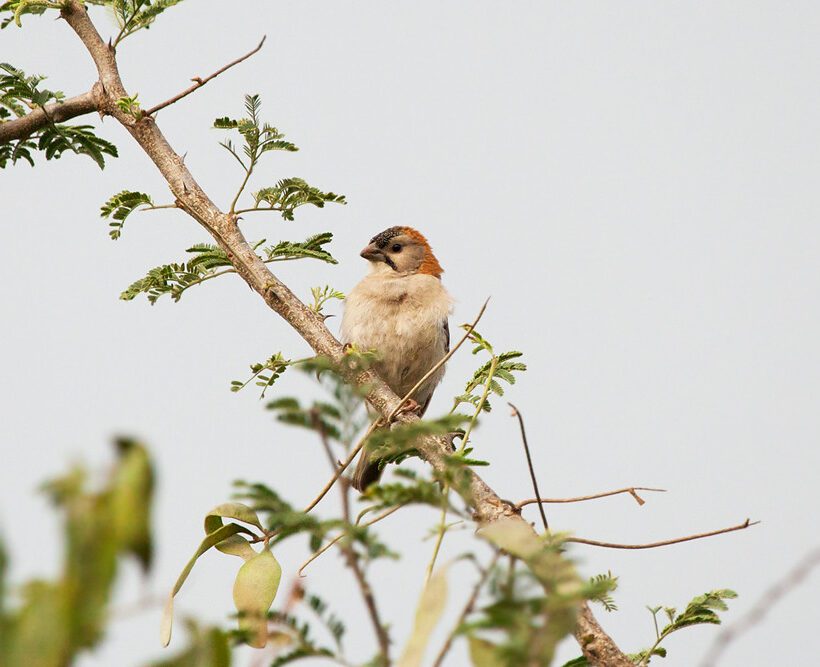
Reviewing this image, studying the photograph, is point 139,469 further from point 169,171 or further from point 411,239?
point 411,239

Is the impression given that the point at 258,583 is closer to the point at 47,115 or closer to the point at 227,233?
the point at 227,233

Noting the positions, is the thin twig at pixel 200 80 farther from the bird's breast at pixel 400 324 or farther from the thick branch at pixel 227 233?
the bird's breast at pixel 400 324

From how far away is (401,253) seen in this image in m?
6.72

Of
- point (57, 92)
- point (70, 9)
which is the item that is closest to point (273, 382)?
point (57, 92)

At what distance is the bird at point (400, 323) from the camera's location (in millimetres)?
5973

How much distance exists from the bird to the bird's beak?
0.10 m

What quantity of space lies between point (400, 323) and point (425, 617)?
461 cm

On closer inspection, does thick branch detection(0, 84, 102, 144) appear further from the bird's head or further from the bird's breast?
the bird's head

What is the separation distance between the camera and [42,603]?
0.79 meters

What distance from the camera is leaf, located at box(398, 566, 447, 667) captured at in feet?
4.49

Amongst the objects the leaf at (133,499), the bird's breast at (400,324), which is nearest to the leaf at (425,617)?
the leaf at (133,499)

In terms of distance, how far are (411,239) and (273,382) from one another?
3.25m

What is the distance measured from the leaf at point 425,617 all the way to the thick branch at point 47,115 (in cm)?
283

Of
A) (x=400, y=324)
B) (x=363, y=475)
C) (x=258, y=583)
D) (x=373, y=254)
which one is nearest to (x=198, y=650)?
(x=258, y=583)
